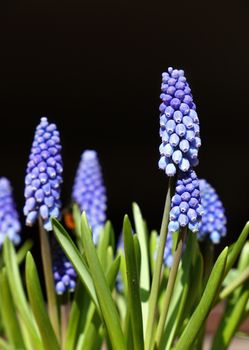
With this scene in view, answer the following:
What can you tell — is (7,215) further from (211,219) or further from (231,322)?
(231,322)

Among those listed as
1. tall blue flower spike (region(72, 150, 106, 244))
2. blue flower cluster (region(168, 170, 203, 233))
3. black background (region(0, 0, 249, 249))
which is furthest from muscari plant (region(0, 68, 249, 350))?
black background (region(0, 0, 249, 249))

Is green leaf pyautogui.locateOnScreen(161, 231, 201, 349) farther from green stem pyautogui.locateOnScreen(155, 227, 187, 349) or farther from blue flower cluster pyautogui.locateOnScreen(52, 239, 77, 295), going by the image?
blue flower cluster pyautogui.locateOnScreen(52, 239, 77, 295)

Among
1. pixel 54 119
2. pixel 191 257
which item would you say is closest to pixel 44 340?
pixel 191 257

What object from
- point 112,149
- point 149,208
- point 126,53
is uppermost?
point 126,53

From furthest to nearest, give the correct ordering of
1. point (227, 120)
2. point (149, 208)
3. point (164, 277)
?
point (149, 208) → point (227, 120) → point (164, 277)

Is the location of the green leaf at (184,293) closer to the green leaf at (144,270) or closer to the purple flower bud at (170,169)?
the green leaf at (144,270)

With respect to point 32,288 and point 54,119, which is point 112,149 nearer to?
point 54,119
